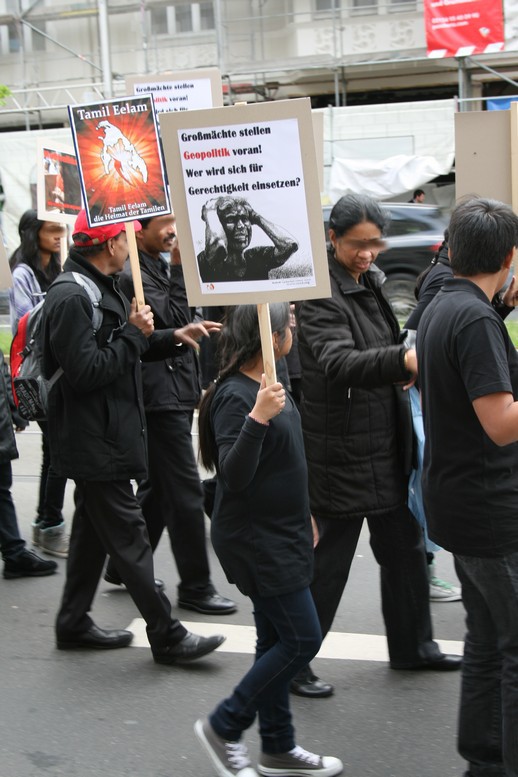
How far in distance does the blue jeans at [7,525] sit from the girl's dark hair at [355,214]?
2402 millimetres

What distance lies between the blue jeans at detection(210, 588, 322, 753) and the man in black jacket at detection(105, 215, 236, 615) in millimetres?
1515

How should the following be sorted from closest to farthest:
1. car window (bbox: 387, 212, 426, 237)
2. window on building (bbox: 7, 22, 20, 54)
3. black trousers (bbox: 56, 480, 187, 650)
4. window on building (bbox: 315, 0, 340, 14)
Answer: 1. black trousers (bbox: 56, 480, 187, 650)
2. car window (bbox: 387, 212, 426, 237)
3. window on building (bbox: 315, 0, 340, 14)
4. window on building (bbox: 7, 22, 20, 54)

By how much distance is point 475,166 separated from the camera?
13.8ft

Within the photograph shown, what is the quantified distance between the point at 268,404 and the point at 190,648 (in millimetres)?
1559

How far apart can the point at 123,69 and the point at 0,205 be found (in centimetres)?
→ 431

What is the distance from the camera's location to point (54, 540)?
5.80 m

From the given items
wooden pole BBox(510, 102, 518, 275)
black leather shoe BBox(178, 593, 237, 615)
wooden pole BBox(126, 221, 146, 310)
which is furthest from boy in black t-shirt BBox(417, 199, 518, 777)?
black leather shoe BBox(178, 593, 237, 615)

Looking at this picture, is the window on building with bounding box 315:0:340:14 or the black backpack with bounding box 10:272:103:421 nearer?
the black backpack with bounding box 10:272:103:421

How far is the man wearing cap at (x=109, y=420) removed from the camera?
405cm

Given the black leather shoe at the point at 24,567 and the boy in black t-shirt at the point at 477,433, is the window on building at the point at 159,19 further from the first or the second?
the boy in black t-shirt at the point at 477,433

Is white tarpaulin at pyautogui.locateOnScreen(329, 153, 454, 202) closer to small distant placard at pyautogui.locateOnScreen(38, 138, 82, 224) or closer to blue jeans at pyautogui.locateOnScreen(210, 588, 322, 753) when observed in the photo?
small distant placard at pyautogui.locateOnScreen(38, 138, 82, 224)

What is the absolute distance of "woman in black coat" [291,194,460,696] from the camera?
3771 mm

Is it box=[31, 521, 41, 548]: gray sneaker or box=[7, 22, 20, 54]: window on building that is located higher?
box=[7, 22, 20, 54]: window on building

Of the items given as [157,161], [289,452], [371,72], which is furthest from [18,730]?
[371,72]
